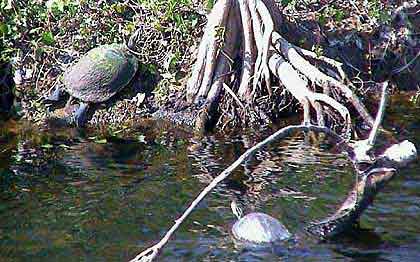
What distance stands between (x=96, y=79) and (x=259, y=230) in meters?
5.00

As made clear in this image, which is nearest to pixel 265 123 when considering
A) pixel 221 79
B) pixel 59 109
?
pixel 221 79

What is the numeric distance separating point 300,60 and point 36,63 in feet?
12.3

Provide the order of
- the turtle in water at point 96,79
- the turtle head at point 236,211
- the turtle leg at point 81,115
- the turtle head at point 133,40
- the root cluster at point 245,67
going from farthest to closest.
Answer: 1. the turtle head at point 133,40
2. the turtle in water at point 96,79
3. the turtle leg at point 81,115
4. the root cluster at point 245,67
5. the turtle head at point 236,211

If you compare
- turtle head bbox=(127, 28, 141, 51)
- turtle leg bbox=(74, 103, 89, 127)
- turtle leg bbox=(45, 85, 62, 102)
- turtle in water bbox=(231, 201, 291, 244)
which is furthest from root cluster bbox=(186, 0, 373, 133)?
turtle in water bbox=(231, 201, 291, 244)

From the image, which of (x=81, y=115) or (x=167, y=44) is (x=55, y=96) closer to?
(x=81, y=115)

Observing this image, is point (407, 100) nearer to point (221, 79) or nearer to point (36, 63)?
point (221, 79)

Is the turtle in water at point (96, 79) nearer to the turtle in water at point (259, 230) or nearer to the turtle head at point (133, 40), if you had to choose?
the turtle head at point (133, 40)

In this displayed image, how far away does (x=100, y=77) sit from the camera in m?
10.8

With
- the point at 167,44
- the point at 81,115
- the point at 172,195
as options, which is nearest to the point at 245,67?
the point at 167,44

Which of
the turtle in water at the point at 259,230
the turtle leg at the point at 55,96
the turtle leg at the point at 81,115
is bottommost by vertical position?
the turtle in water at the point at 259,230

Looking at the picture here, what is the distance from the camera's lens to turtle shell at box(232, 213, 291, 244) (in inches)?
248

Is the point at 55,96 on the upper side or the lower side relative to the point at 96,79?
lower

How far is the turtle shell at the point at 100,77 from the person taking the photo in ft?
35.4

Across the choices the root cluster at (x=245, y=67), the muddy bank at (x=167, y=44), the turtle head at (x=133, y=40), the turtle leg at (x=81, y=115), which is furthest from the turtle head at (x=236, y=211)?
the turtle head at (x=133, y=40)
